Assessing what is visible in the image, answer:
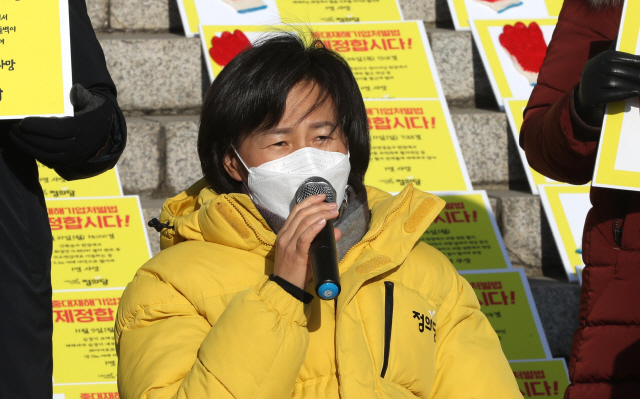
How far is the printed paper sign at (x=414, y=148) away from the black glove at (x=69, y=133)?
5.29ft

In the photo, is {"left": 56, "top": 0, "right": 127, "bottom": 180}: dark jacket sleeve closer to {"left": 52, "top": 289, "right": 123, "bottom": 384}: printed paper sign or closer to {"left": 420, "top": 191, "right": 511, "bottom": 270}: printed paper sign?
{"left": 52, "top": 289, "right": 123, "bottom": 384}: printed paper sign

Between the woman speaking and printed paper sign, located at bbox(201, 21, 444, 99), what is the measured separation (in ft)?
4.30

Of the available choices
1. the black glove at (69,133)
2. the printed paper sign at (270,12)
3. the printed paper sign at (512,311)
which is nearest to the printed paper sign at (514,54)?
the printed paper sign at (270,12)

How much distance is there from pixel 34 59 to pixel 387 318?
2.91 ft

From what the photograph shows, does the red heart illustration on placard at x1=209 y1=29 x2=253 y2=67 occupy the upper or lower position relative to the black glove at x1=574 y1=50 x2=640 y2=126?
lower

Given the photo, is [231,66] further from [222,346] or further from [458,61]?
[458,61]

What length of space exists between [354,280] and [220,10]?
6.70 feet

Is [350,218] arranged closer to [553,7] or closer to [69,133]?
[69,133]

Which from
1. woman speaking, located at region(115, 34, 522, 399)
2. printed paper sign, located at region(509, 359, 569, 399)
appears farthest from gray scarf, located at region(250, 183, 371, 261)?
printed paper sign, located at region(509, 359, 569, 399)

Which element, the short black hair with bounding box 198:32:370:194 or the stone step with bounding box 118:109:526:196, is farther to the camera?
the stone step with bounding box 118:109:526:196

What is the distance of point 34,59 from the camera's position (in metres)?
1.48

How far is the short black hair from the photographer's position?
5.64 ft

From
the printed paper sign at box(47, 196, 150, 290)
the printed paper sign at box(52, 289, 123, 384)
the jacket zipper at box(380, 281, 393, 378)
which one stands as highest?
the jacket zipper at box(380, 281, 393, 378)

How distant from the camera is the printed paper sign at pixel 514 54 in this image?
10.7 feet
